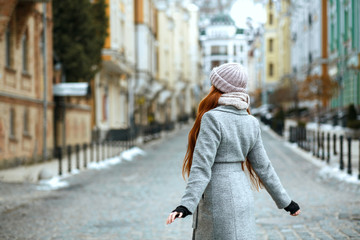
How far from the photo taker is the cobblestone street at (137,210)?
271 inches

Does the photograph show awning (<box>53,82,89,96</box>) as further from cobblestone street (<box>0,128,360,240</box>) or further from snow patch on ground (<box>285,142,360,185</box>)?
snow patch on ground (<box>285,142,360,185</box>)

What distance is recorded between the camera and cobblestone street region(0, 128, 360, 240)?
688cm

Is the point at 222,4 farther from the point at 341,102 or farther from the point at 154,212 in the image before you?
the point at 341,102

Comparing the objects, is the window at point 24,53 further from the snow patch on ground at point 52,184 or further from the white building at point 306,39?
the white building at point 306,39

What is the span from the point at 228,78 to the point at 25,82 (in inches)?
→ 623

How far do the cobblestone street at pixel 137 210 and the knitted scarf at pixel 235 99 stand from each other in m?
3.36

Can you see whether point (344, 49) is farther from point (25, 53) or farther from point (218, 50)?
point (25, 53)

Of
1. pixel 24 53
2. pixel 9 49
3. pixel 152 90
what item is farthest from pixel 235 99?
pixel 152 90

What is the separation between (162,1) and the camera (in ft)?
166

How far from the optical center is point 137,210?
8.63 m

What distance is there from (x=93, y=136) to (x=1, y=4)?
14.0 meters

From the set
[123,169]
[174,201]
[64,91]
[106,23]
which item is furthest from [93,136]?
[174,201]

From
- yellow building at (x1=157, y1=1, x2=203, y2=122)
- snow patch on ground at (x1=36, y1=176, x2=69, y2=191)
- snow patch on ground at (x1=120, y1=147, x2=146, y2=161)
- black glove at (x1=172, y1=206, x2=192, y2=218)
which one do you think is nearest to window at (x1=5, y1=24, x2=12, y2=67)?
snow patch on ground at (x1=120, y1=147, x2=146, y2=161)

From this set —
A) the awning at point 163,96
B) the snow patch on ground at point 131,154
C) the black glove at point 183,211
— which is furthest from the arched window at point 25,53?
the awning at point 163,96
